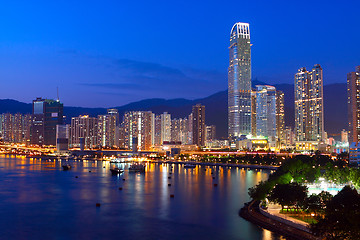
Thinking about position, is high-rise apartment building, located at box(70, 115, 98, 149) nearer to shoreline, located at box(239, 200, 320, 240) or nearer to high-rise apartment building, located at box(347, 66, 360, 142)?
high-rise apartment building, located at box(347, 66, 360, 142)

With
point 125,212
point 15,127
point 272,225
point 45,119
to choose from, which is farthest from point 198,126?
point 272,225

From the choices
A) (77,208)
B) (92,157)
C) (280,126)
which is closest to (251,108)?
(280,126)

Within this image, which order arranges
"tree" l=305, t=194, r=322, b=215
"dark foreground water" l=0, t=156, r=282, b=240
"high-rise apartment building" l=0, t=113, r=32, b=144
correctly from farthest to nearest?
"high-rise apartment building" l=0, t=113, r=32, b=144 → "dark foreground water" l=0, t=156, r=282, b=240 → "tree" l=305, t=194, r=322, b=215

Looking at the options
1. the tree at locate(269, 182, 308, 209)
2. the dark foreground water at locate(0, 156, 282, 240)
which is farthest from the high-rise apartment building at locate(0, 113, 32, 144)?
the tree at locate(269, 182, 308, 209)

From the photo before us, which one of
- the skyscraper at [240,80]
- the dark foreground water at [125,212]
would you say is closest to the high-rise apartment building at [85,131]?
the skyscraper at [240,80]

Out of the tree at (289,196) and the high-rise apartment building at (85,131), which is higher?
the high-rise apartment building at (85,131)

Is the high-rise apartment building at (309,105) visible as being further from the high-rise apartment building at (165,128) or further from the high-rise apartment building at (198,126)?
the high-rise apartment building at (165,128)

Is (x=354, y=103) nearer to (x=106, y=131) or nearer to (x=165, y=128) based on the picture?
(x=165, y=128)
